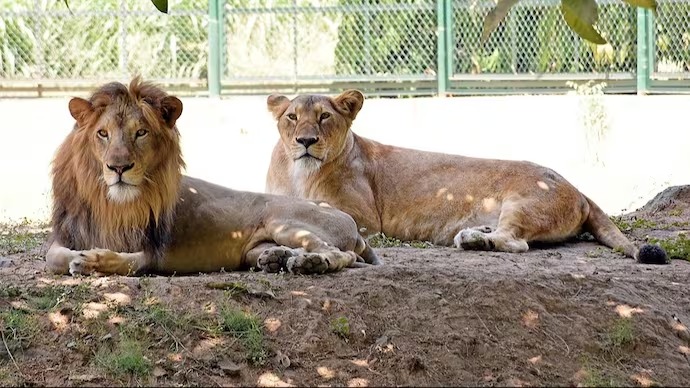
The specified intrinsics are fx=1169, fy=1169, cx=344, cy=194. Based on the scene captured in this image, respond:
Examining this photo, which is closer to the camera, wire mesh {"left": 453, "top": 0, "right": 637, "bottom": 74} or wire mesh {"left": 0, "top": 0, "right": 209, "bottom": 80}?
wire mesh {"left": 453, "top": 0, "right": 637, "bottom": 74}

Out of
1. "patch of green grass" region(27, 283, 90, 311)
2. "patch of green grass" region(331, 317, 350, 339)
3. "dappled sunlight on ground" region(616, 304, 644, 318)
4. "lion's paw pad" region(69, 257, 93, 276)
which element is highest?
"lion's paw pad" region(69, 257, 93, 276)

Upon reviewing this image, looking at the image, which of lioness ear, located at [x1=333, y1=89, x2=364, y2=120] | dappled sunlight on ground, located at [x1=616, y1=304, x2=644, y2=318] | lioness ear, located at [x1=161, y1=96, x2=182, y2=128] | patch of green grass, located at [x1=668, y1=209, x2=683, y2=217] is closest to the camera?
dappled sunlight on ground, located at [x1=616, y1=304, x2=644, y2=318]

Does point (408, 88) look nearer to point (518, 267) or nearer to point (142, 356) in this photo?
point (518, 267)

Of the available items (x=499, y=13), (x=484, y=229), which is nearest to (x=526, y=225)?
(x=484, y=229)

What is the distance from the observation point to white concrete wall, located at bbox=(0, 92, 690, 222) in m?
13.6

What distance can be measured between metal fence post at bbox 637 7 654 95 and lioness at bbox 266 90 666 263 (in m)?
5.67

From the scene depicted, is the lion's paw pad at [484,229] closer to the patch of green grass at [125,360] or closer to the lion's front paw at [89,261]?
the lion's front paw at [89,261]

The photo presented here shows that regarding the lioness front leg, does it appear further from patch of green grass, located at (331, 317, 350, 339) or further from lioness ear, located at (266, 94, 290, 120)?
lioness ear, located at (266, 94, 290, 120)

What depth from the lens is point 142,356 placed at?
4.86 meters

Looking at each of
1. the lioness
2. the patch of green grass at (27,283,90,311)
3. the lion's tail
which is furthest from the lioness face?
the lion's tail

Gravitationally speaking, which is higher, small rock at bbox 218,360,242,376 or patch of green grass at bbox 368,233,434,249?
small rock at bbox 218,360,242,376

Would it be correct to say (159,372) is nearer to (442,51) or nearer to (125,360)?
(125,360)

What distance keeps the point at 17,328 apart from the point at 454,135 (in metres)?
9.71

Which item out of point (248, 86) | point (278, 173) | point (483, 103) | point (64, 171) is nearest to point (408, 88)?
point (483, 103)
